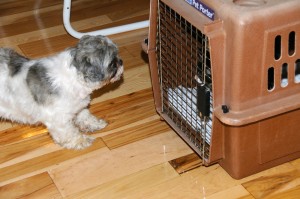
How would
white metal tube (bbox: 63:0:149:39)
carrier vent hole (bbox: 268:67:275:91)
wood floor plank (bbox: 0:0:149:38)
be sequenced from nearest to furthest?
carrier vent hole (bbox: 268:67:275:91) → white metal tube (bbox: 63:0:149:39) → wood floor plank (bbox: 0:0:149:38)

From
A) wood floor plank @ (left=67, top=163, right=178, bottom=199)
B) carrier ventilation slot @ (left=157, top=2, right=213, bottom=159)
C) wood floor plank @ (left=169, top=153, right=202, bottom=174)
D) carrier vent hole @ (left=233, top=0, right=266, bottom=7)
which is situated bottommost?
wood floor plank @ (left=169, top=153, right=202, bottom=174)

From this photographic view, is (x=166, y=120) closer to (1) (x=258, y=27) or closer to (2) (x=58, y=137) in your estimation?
(2) (x=58, y=137)

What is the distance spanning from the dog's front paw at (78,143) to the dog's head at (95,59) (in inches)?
11.2

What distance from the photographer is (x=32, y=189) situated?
1.98 m

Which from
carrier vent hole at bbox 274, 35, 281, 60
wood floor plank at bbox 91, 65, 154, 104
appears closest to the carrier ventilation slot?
carrier vent hole at bbox 274, 35, 281, 60

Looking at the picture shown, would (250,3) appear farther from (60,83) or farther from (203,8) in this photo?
(60,83)

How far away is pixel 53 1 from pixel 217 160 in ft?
6.02

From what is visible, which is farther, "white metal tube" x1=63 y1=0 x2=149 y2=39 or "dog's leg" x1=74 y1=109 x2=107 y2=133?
"white metal tube" x1=63 y1=0 x2=149 y2=39

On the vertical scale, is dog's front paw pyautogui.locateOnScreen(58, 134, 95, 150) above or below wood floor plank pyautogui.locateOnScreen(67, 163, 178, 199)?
above

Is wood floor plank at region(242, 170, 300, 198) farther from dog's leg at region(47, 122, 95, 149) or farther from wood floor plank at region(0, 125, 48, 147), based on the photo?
wood floor plank at region(0, 125, 48, 147)

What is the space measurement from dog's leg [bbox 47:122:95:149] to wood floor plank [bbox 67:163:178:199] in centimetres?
26

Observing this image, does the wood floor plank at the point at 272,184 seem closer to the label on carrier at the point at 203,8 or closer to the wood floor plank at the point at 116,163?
the wood floor plank at the point at 116,163

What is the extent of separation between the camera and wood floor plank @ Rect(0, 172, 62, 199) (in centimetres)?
195

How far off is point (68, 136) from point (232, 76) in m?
0.77
